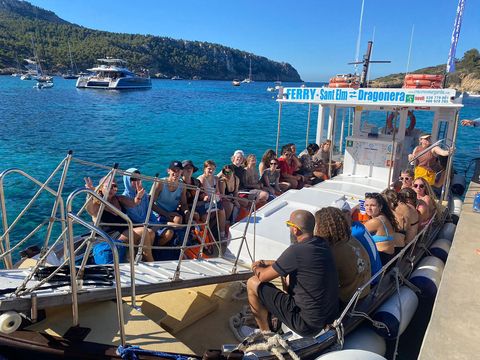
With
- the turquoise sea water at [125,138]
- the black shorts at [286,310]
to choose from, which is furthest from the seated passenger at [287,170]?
the turquoise sea water at [125,138]

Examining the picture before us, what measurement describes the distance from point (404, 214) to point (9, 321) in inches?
187

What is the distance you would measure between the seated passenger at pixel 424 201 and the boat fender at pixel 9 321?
222 inches

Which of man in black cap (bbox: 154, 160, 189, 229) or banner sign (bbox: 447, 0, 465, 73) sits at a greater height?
banner sign (bbox: 447, 0, 465, 73)

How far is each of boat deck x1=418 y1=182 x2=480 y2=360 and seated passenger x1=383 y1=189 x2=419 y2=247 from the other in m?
0.66

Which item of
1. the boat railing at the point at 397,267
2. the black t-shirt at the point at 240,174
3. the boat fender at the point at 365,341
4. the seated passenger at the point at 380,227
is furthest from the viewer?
the black t-shirt at the point at 240,174

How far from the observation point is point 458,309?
4250 mm

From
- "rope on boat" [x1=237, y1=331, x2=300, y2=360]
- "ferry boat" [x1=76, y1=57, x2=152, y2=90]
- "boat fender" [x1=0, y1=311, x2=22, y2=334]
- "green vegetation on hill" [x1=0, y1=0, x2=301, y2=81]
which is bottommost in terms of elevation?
"rope on boat" [x1=237, y1=331, x2=300, y2=360]

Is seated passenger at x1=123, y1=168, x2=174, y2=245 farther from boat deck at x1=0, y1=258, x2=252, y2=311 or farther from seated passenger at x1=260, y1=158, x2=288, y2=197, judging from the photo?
seated passenger at x1=260, y1=158, x2=288, y2=197

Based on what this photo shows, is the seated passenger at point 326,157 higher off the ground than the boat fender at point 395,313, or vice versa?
the seated passenger at point 326,157

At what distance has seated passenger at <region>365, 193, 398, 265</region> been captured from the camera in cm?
478

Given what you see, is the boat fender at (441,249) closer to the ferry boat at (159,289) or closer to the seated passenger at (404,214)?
the ferry boat at (159,289)

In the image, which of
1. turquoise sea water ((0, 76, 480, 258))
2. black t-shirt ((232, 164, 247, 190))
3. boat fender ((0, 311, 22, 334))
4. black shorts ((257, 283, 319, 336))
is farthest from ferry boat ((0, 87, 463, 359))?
turquoise sea water ((0, 76, 480, 258))

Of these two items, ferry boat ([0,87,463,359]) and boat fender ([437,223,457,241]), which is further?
boat fender ([437,223,457,241])

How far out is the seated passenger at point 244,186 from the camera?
7043 mm
